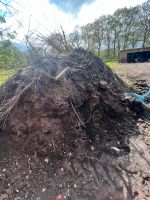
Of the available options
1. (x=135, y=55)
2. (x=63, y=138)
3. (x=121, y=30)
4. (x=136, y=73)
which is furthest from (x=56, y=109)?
(x=121, y=30)

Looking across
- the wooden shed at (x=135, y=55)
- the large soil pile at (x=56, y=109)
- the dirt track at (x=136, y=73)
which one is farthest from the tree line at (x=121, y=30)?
the large soil pile at (x=56, y=109)

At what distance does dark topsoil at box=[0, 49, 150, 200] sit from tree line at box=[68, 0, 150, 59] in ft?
77.0

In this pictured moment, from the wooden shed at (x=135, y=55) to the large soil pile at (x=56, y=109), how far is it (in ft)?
67.8

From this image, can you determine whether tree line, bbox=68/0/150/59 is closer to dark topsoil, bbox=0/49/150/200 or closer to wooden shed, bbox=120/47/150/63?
→ wooden shed, bbox=120/47/150/63

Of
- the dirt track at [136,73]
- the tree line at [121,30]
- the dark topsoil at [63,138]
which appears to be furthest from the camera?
the tree line at [121,30]

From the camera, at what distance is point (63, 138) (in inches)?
130

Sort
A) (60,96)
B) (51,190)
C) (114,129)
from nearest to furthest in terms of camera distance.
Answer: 1. (51,190)
2. (60,96)
3. (114,129)

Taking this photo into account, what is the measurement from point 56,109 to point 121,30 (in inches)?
1117

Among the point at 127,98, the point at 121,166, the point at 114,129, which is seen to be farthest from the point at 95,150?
the point at 127,98

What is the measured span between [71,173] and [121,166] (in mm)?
839

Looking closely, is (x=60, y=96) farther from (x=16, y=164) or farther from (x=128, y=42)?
(x=128, y=42)

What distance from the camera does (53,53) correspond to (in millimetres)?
4785

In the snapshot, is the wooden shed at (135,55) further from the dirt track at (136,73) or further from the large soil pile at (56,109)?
the large soil pile at (56,109)

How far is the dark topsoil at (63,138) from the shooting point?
8.79ft
